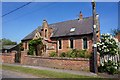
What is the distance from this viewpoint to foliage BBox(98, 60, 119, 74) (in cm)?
1647

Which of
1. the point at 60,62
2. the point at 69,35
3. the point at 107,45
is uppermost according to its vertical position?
the point at 69,35

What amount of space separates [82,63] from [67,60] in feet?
7.46

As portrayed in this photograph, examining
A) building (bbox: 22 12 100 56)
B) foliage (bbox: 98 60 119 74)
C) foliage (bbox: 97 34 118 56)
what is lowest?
foliage (bbox: 98 60 119 74)

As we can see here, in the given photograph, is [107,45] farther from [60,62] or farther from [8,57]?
[8,57]

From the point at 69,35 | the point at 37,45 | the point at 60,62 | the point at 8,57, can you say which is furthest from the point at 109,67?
the point at 8,57

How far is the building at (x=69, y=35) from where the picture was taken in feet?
111

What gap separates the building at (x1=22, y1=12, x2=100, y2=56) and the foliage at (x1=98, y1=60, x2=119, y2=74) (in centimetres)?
1518

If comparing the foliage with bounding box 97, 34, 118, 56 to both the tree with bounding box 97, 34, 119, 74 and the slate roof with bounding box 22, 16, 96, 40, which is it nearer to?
the tree with bounding box 97, 34, 119, 74

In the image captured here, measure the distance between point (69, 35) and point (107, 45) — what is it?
760 inches

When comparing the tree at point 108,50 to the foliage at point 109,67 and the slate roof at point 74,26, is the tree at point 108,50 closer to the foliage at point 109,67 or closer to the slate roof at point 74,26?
the foliage at point 109,67

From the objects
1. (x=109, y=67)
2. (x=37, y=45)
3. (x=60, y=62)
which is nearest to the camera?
(x=109, y=67)

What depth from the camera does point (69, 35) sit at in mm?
36375

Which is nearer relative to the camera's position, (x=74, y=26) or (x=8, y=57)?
(x=8, y=57)

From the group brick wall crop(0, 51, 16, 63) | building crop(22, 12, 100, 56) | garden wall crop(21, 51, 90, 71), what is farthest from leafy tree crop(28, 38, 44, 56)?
garden wall crop(21, 51, 90, 71)
